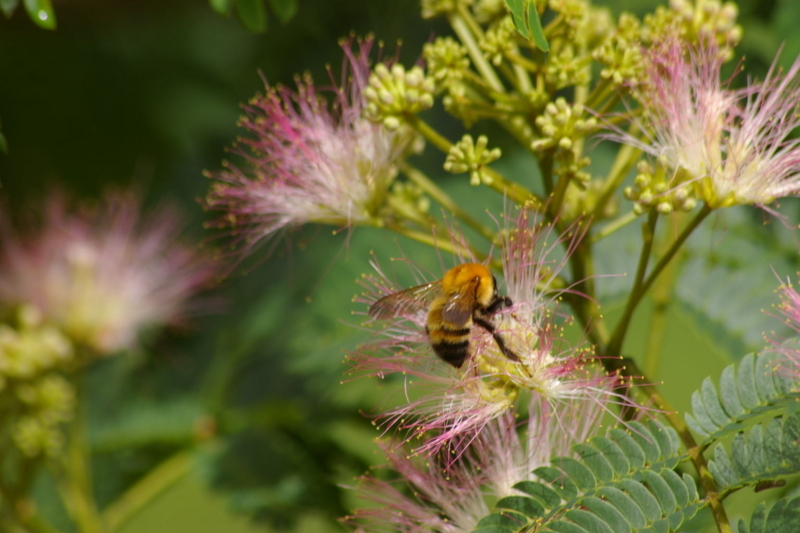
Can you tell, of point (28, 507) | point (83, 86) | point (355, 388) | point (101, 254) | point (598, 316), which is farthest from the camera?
point (83, 86)

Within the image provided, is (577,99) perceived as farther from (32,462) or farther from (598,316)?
(32,462)

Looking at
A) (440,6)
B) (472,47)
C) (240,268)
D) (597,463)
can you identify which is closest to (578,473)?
(597,463)

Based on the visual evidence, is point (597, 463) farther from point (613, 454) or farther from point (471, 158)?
point (471, 158)

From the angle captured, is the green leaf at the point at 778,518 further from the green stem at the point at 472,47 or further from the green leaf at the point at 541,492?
the green stem at the point at 472,47

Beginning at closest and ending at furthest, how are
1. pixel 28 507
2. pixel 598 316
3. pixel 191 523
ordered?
pixel 598 316
pixel 28 507
pixel 191 523

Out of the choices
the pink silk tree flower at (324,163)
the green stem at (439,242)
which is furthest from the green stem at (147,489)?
the green stem at (439,242)

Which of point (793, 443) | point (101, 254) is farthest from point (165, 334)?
point (793, 443)

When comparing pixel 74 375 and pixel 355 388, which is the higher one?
pixel 74 375
